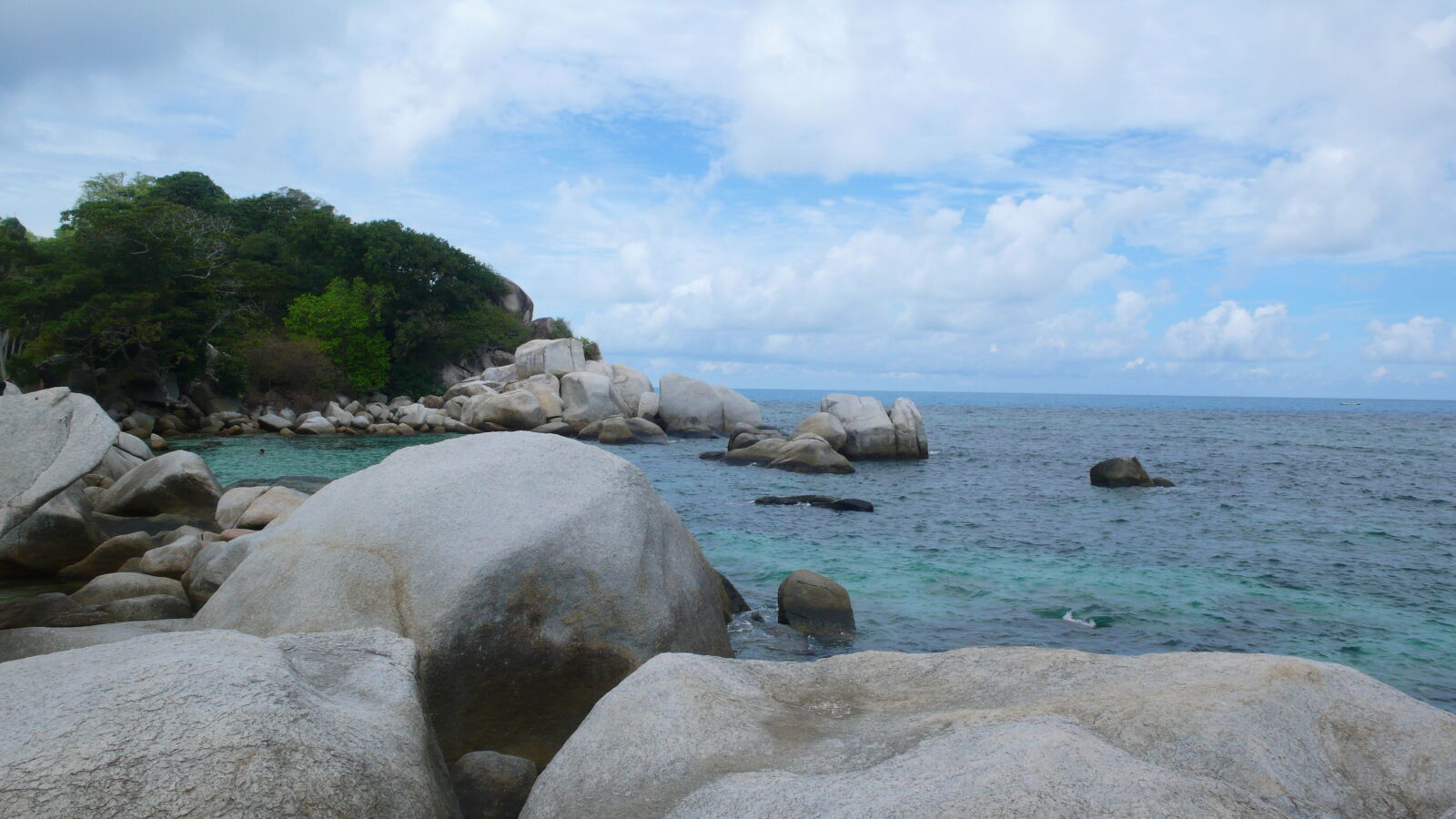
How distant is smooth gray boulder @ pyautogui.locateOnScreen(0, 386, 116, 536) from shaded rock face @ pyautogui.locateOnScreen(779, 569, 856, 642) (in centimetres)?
754

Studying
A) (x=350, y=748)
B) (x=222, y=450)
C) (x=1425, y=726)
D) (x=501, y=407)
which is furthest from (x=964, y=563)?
(x=501, y=407)

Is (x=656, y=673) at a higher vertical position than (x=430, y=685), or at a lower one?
higher

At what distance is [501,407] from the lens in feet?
141

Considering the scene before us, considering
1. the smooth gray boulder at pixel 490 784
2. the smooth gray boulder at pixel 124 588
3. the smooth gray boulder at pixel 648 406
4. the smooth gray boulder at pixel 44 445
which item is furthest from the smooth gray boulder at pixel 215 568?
the smooth gray boulder at pixel 648 406

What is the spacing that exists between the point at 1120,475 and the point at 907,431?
30.7ft

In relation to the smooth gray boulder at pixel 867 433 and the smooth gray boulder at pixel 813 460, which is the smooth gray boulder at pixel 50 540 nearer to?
the smooth gray boulder at pixel 813 460

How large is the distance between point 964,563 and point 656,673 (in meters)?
12.5

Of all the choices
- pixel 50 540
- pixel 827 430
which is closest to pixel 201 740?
pixel 50 540

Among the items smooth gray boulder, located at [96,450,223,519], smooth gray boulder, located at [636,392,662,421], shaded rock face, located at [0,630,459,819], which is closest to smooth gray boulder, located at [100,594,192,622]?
shaded rock face, located at [0,630,459,819]

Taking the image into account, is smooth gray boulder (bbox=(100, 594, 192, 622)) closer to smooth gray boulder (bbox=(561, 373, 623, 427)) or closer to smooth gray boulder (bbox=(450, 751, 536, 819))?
smooth gray boulder (bbox=(450, 751, 536, 819))

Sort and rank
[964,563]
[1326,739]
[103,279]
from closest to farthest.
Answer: [1326,739] < [964,563] < [103,279]

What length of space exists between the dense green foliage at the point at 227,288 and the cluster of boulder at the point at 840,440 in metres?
25.1

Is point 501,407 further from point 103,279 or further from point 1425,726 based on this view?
point 1425,726

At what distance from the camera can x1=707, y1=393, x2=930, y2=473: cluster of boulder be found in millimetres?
30891
